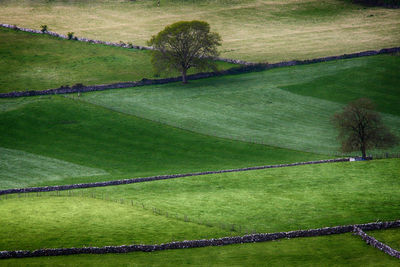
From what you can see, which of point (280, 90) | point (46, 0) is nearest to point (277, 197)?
point (280, 90)

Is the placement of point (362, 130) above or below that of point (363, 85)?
below

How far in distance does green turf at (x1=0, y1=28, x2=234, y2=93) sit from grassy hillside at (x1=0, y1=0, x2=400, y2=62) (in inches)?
295

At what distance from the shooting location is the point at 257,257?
→ 125 ft

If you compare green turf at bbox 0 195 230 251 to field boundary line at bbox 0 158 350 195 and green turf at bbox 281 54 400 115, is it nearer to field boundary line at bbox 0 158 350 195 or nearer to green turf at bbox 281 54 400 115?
field boundary line at bbox 0 158 350 195

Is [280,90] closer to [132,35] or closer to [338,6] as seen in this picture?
[132,35]

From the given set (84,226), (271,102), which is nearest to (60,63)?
(271,102)

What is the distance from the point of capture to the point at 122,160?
6856 cm

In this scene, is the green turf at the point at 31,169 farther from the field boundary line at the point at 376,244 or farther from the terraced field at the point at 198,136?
the field boundary line at the point at 376,244

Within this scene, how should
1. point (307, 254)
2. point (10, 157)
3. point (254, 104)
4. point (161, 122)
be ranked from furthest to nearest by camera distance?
point (254, 104) → point (161, 122) → point (10, 157) → point (307, 254)

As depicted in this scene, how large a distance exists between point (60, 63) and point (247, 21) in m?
51.4

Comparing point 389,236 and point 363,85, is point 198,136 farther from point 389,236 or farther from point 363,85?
point 389,236

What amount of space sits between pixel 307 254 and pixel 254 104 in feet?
169

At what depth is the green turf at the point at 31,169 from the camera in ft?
198

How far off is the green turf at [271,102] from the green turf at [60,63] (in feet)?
25.0
